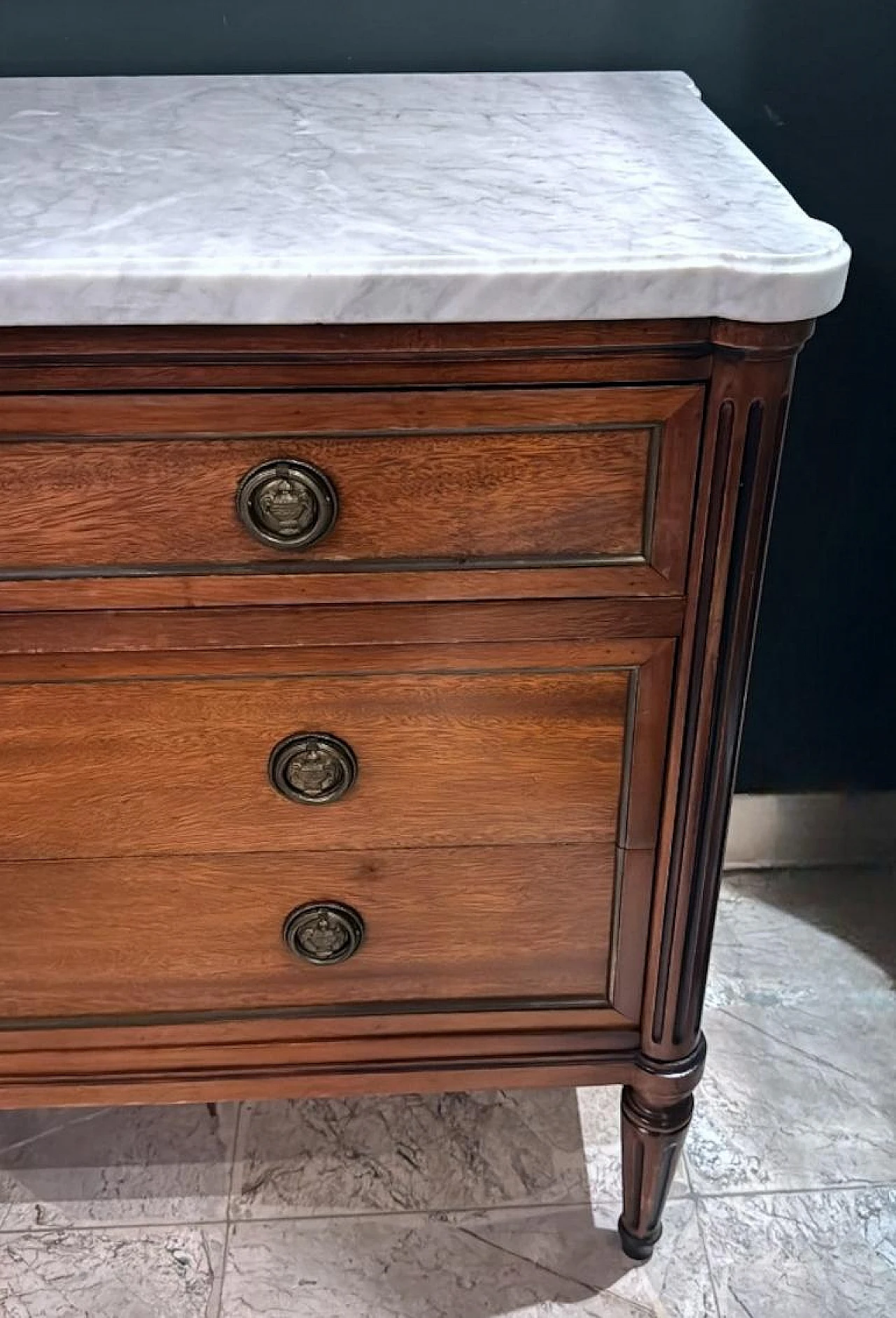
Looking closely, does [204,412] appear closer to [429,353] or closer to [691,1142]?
[429,353]

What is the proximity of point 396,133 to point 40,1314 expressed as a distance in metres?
0.99

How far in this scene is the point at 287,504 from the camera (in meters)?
0.78

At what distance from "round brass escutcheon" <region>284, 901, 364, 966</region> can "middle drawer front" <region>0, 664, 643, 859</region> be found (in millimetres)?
54

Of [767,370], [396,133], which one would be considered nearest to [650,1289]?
[767,370]

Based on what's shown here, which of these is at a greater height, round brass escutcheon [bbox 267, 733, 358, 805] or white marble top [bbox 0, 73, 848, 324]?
white marble top [bbox 0, 73, 848, 324]

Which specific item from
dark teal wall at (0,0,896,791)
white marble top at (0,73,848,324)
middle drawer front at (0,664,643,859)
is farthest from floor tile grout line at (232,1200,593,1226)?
white marble top at (0,73,848,324)

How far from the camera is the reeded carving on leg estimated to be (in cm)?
102

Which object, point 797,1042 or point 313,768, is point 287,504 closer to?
point 313,768

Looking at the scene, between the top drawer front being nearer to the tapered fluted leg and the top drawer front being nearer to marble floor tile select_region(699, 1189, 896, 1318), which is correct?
the tapered fluted leg

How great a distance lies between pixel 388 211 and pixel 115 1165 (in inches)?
35.8

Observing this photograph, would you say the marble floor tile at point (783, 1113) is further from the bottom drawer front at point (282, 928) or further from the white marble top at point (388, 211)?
the white marble top at point (388, 211)

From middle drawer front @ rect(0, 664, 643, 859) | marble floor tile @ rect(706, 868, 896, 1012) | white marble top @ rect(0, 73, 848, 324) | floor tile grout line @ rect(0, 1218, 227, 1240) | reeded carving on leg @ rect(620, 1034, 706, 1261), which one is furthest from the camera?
marble floor tile @ rect(706, 868, 896, 1012)

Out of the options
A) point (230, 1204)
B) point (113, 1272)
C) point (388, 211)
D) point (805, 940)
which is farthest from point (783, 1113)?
point (388, 211)

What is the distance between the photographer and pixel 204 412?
75 cm
